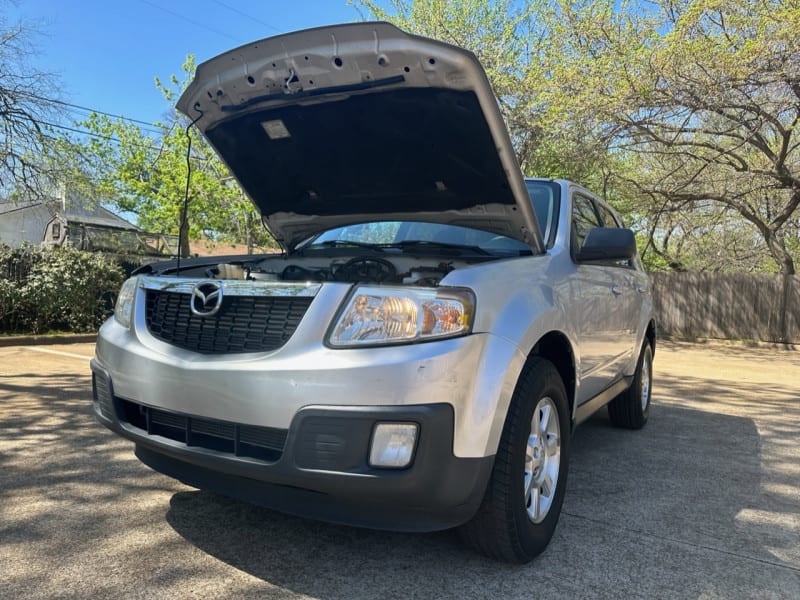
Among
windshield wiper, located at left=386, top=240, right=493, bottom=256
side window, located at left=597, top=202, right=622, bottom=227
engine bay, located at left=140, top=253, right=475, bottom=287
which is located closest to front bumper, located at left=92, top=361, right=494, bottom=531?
engine bay, located at left=140, top=253, right=475, bottom=287

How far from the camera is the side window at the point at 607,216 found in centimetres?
482

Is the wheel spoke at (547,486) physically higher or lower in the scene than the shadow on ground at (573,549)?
higher

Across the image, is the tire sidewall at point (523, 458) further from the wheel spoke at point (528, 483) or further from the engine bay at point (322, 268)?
the engine bay at point (322, 268)

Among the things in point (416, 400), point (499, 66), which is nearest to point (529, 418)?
point (416, 400)

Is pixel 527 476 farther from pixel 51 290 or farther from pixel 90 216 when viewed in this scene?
pixel 90 216

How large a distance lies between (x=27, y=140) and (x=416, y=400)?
9.46m

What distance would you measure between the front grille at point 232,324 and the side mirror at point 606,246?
177cm

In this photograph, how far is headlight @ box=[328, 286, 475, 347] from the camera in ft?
7.09

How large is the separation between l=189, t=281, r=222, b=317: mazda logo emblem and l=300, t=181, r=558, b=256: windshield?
4.39 feet

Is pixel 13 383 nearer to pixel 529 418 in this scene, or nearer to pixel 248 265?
pixel 248 265

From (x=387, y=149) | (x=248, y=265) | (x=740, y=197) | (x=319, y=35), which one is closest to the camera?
(x=319, y=35)

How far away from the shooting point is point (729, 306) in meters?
15.8

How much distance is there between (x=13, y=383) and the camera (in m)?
6.21

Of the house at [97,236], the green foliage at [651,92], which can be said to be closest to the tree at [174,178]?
the house at [97,236]
